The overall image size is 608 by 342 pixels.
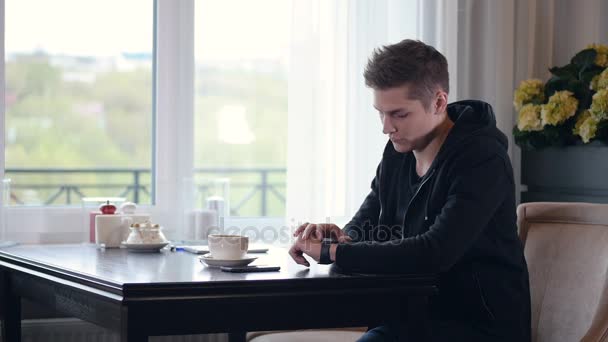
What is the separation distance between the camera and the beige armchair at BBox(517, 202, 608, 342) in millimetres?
2373

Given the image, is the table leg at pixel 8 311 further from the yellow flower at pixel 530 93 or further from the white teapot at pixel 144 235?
the yellow flower at pixel 530 93

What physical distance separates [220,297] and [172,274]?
18 centimetres

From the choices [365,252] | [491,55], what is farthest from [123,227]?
[491,55]

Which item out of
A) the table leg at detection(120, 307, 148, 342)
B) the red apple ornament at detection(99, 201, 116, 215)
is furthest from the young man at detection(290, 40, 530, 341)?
the red apple ornament at detection(99, 201, 116, 215)

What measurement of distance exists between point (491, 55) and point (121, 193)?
1.55 meters

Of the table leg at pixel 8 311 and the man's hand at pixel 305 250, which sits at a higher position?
the man's hand at pixel 305 250

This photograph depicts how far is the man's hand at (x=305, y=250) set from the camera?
2.13 meters

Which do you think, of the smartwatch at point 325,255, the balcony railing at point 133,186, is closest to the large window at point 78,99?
the balcony railing at point 133,186

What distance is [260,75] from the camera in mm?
3500

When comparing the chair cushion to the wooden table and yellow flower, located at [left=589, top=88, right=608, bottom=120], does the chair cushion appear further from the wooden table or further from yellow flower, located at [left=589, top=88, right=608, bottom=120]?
yellow flower, located at [left=589, top=88, right=608, bottom=120]

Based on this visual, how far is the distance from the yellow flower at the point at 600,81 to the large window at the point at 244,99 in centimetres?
114

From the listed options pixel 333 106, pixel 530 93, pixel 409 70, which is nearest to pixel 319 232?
pixel 409 70

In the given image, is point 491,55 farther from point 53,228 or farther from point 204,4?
point 53,228

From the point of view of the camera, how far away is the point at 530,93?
3.40 m
